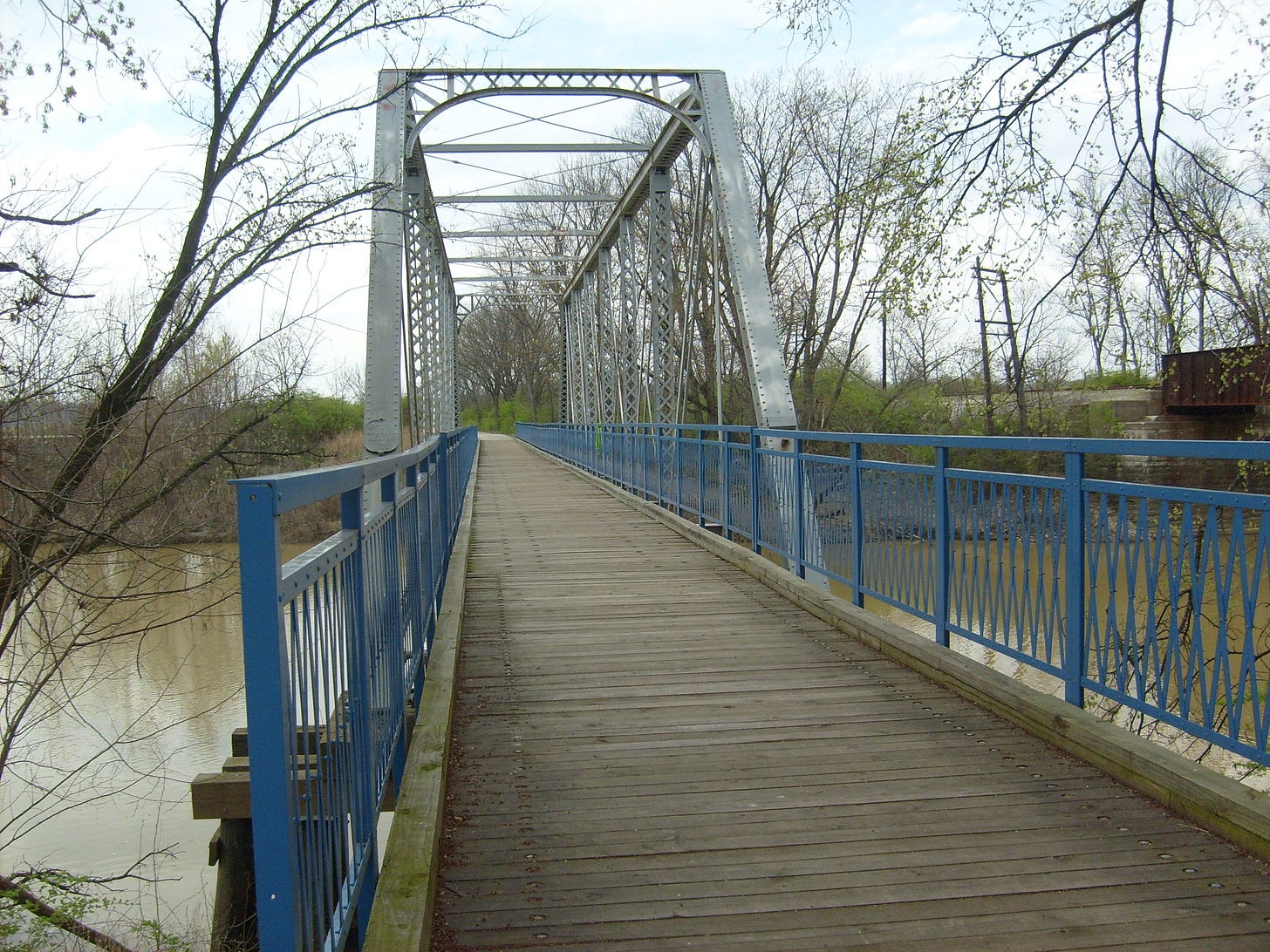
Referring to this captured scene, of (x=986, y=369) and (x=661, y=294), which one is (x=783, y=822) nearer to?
(x=661, y=294)

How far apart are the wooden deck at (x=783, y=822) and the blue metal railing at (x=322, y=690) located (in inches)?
15.9

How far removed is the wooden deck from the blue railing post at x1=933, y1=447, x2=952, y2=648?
0.35m

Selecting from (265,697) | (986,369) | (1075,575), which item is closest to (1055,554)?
(1075,575)

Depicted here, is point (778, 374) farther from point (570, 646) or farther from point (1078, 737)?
point (1078, 737)

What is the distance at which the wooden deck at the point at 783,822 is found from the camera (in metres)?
2.55

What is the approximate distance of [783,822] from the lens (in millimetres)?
3211

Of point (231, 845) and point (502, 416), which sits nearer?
point (231, 845)

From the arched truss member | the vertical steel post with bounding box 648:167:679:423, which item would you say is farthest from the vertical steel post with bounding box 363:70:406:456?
the vertical steel post with bounding box 648:167:679:423

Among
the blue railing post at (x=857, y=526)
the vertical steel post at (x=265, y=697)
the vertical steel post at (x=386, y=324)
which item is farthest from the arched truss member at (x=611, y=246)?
the vertical steel post at (x=265, y=697)

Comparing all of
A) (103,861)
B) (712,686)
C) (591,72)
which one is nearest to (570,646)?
(712,686)

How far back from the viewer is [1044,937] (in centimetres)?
244

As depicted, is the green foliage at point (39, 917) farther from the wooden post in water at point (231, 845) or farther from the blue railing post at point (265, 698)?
the blue railing post at point (265, 698)

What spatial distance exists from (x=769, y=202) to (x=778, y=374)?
22095mm

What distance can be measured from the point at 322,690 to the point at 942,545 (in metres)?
3.44
